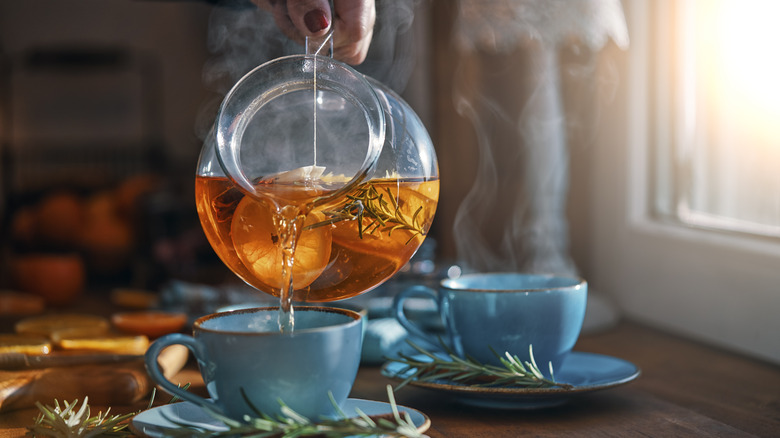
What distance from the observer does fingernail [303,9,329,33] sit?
26.1 inches

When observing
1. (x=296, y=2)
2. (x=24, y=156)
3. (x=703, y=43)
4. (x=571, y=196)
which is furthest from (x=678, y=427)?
(x=24, y=156)

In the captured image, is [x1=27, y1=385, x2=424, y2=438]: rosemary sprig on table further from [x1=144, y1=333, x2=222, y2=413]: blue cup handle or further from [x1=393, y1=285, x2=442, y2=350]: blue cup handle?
[x1=393, y1=285, x2=442, y2=350]: blue cup handle

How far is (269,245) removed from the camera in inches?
22.2

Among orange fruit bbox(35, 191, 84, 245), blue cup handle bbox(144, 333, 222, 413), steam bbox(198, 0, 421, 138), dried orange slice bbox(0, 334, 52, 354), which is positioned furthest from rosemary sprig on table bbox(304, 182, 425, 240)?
orange fruit bbox(35, 191, 84, 245)

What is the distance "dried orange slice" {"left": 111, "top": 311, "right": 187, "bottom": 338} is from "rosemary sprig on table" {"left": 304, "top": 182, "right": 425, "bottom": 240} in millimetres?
468

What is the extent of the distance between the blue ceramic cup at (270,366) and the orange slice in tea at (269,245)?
5cm

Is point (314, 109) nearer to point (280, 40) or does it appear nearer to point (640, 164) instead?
point (640, 164)

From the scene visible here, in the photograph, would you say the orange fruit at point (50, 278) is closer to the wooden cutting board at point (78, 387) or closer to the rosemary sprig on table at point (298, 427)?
the wooden cutting board at point (78, 387)

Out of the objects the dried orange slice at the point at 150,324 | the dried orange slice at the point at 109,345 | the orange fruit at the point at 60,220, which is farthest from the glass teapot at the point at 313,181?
the orange fruit at the point at 60,220

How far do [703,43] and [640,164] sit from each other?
0.68 ft

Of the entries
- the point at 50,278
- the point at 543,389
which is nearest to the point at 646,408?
the point at 543,389

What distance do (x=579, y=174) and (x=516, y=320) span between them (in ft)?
2.35

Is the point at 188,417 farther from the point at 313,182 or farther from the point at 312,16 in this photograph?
the point at 312,16

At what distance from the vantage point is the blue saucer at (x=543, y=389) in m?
0.62
